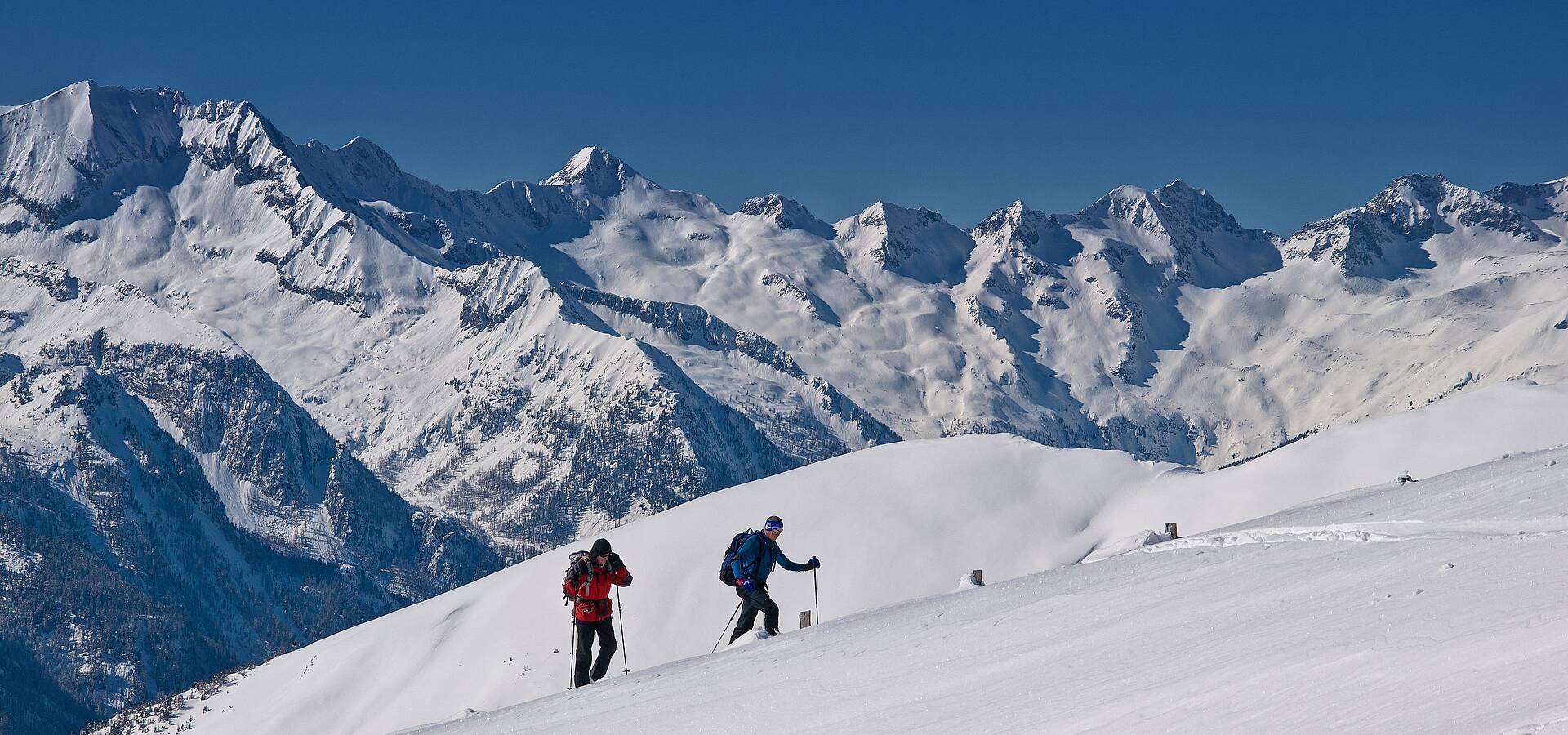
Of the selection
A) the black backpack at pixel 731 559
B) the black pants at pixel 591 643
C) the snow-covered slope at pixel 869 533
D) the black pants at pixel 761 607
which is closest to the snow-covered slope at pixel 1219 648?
the black pants at pixel 761 607

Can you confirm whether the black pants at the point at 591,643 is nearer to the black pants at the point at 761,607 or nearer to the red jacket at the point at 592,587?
the red jacket at the point at 592,587

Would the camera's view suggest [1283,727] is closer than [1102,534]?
Yes

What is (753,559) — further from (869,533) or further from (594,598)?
(869,533)

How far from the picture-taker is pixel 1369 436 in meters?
65.7

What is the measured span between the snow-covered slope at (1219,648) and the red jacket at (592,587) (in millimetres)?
1883

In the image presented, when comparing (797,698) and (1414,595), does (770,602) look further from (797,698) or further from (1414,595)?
(1414,595)

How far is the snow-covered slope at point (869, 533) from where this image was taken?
59.7m

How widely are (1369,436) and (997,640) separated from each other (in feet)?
174

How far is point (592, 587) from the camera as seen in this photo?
24.9 metres

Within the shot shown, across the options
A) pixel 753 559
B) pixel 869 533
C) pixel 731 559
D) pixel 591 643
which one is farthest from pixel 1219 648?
pixel 869 533

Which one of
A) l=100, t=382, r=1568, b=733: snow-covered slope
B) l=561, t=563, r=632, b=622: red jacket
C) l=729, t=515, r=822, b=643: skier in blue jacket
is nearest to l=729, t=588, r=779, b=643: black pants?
l=729, t=515, r=822, b=643: skier in blue jacket

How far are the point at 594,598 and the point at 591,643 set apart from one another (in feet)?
2.83

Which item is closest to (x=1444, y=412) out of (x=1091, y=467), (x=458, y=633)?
(x=1091, y=467)

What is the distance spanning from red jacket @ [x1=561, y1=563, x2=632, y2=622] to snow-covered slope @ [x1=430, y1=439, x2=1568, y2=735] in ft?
6.18
